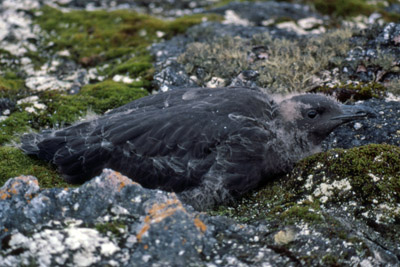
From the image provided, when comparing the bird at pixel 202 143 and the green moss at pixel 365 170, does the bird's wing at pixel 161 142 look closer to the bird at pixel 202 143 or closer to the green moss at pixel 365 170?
the bird at pixel 202 143

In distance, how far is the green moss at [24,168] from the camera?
5.32 meters

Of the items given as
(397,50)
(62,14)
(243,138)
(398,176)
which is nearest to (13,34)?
(62,14)

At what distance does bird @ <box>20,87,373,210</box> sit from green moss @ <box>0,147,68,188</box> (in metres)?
0.13

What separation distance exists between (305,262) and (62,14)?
11917 millimetres

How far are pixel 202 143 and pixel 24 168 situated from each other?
2462mm

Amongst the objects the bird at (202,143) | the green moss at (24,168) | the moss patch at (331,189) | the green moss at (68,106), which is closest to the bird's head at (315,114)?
the bird at (202,143)

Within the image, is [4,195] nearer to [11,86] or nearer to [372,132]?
[372,132]

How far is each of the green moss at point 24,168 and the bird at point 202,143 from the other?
0.44 ft

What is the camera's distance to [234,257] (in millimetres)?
3656

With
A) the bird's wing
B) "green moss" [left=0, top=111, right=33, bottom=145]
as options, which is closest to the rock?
the bird's wing

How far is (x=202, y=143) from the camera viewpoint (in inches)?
199

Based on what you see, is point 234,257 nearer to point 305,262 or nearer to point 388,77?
point 305,262

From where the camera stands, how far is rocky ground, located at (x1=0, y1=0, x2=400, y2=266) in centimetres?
366

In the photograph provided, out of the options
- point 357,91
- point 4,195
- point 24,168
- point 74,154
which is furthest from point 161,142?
point 357,91
